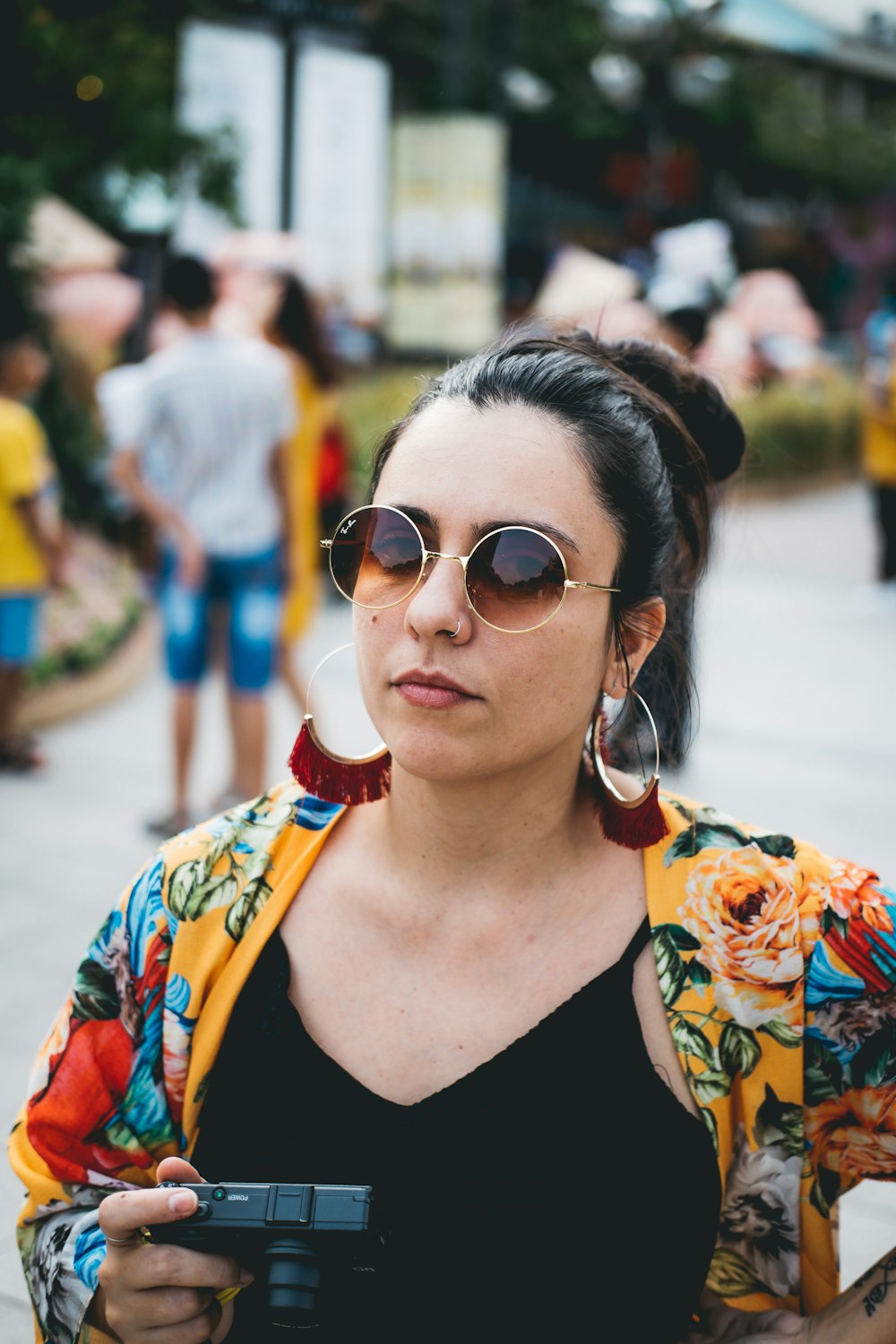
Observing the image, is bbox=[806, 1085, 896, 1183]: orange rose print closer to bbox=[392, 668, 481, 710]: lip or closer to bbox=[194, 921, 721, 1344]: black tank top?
bbox=[194, 921, 721, 1344]: black tank top

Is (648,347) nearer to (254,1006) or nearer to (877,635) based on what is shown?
(254,1006)

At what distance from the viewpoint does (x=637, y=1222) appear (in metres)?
1.56

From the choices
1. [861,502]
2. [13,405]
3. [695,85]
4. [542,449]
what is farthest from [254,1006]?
[695,85]

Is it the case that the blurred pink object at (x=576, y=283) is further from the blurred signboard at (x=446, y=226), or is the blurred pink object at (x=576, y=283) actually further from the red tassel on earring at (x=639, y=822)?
the red tassel on earring at (x=639, y=822)

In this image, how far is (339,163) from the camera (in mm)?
12156

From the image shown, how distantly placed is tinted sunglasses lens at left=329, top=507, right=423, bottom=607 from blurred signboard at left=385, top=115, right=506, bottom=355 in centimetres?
1180

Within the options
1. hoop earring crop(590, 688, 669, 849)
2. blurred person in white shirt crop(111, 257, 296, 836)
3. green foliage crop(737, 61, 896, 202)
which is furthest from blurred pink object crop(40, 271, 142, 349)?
green foliage crop(737, 61, 896, 202)

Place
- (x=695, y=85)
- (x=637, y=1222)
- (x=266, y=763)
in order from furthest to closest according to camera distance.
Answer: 1. (x=695, y=85)
2. (x=266, y=763)
3. (x=637, y=1222)

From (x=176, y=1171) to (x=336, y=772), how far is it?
0.54m

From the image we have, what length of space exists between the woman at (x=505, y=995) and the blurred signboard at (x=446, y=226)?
1183 centimetres

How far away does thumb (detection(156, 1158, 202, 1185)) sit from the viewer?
1354 millimetres

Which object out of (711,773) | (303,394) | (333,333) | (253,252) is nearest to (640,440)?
(303,394)

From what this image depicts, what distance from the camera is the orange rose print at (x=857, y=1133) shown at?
1.61m

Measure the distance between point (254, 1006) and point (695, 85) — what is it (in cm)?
2072
